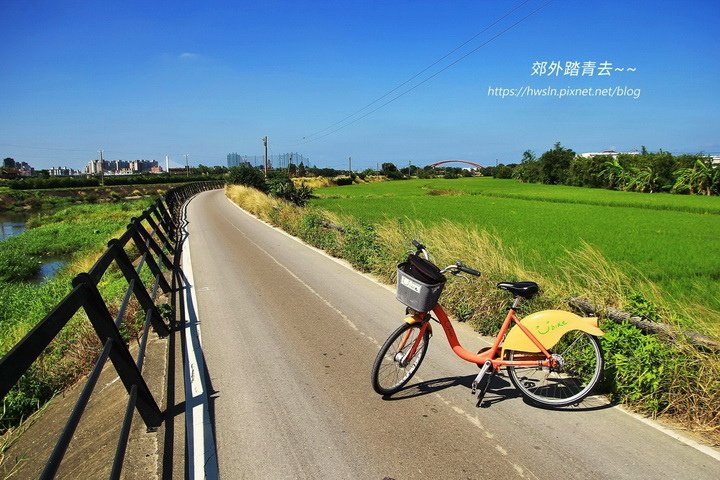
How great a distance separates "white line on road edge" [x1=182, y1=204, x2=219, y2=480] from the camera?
11.0 feet

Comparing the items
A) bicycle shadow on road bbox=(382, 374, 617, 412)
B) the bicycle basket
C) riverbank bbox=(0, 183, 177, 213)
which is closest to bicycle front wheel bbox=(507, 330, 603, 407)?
bicycle shadow on road bbox=(382, 374, 617, 412)

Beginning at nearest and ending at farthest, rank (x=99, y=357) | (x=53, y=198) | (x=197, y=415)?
(x=99, y=357), (x=197, y=415), (x=53, y=198)

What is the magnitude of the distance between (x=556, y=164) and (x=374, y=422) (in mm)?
65525

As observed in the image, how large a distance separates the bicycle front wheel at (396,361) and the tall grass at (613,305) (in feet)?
6.62

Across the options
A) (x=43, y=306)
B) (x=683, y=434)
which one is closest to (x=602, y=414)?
(x=683, y=434)

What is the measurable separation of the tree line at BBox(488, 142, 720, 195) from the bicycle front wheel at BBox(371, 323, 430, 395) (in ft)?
149

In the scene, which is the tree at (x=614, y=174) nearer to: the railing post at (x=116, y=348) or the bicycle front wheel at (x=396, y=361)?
the bicycle front wheel at (x=396, y=361)

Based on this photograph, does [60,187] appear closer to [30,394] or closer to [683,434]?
[30,394]

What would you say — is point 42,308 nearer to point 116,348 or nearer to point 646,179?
point 116,348

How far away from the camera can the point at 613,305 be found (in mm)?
5184

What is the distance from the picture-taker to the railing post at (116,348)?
3.36 meters

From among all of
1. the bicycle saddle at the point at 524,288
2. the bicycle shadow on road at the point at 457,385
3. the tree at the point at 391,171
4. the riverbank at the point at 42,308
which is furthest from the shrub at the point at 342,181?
the bicycle saddle at the point at 524,288

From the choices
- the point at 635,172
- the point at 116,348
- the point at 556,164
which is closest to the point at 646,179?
the point at 635,172

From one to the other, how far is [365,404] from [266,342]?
2123mm
